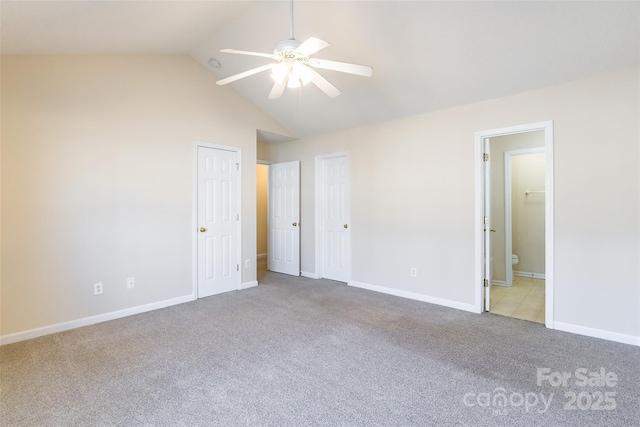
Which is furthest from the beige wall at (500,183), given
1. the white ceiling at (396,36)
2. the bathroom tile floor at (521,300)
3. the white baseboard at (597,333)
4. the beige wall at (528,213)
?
the white baseboard at (597,333)

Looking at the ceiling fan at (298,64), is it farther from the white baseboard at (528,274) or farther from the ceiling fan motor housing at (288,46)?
the white baseboard at (528,274)

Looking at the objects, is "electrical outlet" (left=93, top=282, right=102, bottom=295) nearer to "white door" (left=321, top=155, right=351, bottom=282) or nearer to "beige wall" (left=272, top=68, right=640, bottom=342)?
→ "beige wall" (left=272, top=68, right=640, bottom=342)

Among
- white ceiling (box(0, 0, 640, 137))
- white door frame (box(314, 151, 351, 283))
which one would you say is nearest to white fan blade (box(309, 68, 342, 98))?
white ceiling (box(0, 0, 640, 137))

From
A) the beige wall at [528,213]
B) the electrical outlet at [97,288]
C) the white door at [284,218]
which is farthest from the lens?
the white door at [284,218]

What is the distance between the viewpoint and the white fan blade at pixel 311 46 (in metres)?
1.93

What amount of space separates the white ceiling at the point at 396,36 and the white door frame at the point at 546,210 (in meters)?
0.41

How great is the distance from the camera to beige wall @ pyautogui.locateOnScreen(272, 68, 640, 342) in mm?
2805

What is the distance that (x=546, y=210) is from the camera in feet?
10.4

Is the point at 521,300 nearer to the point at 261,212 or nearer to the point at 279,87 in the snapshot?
the point at 279,87

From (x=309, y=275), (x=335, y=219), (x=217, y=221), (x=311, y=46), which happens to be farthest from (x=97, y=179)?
(x=309, y=275)

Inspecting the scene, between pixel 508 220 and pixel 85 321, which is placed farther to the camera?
pixel 508 220

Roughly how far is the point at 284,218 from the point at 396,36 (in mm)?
3601

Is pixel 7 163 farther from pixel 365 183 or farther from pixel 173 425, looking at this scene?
pixel 365 183

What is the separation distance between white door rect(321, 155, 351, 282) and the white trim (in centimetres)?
224
